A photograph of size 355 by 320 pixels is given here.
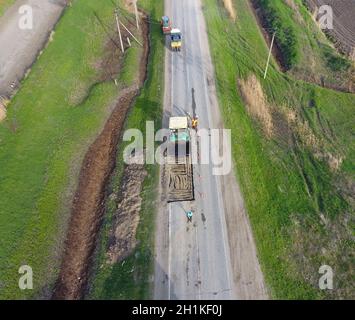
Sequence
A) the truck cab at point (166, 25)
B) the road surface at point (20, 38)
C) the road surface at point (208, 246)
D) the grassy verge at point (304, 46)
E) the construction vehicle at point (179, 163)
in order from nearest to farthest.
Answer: the road surface at point (208, 246) → the construction vehicle at point (179, 163) → the road surface at point (20, 38) → the grassy verge at point (304, 46) → the truck cab at point (166, 25)

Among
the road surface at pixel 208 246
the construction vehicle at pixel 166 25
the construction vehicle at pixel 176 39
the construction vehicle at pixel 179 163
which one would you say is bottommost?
the road surface at pixel 208 246

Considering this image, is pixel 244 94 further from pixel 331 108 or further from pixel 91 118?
pixel 91 118

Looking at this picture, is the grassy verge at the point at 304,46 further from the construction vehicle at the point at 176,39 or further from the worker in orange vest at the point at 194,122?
the worker in orange vest at the point at 194,122

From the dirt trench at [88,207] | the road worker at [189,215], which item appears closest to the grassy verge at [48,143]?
the dirt trench at [88,207]

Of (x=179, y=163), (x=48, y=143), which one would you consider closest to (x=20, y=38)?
(x=48, y=143)

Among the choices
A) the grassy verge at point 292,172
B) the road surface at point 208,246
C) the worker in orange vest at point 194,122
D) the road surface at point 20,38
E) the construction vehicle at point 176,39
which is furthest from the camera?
the construction vehicle at point 176,39

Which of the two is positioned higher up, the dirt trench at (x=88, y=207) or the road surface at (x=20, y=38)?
the road surface at (x=20, y=38)
